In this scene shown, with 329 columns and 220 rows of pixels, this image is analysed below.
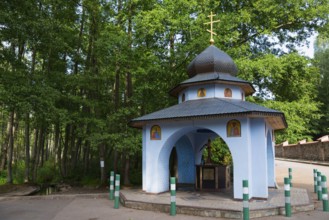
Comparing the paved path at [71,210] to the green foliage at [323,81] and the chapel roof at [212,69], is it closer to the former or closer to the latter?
the chapel roof at [212,69]

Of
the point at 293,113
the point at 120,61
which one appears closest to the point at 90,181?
the point at 120,61

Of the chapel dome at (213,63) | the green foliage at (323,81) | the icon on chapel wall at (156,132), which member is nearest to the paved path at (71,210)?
the icon on chapel wall at (156,132)

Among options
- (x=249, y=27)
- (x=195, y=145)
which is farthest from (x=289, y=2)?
(x=195, y=145)

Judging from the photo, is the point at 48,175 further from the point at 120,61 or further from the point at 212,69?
the point at 212,69

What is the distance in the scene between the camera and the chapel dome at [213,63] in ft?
Answer: 43.2

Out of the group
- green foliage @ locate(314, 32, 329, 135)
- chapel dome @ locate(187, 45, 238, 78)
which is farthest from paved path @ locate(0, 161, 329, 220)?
green foliage @ locate(314, 32, 329, 135)

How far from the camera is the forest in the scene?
46.2 feet

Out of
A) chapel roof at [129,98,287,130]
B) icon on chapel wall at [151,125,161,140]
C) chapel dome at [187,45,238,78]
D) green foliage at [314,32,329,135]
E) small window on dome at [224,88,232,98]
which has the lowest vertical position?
icon on chapel wall at [151,125,161,140]

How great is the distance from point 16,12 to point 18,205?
8.19 m

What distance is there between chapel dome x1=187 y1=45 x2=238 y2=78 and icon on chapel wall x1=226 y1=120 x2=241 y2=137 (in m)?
3.62

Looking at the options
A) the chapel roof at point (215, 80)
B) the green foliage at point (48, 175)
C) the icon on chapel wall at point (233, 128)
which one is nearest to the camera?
the icon on chapel wall at point (233, 128)

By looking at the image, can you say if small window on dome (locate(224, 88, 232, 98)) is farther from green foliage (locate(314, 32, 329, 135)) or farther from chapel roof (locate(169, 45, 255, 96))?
green foliage (locate(314, 32, 329, 135))

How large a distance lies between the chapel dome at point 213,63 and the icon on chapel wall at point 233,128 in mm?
3620

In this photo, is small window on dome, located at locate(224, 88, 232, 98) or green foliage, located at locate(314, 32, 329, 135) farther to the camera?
green foliage, located at locate(314, 32, 329, 135)
